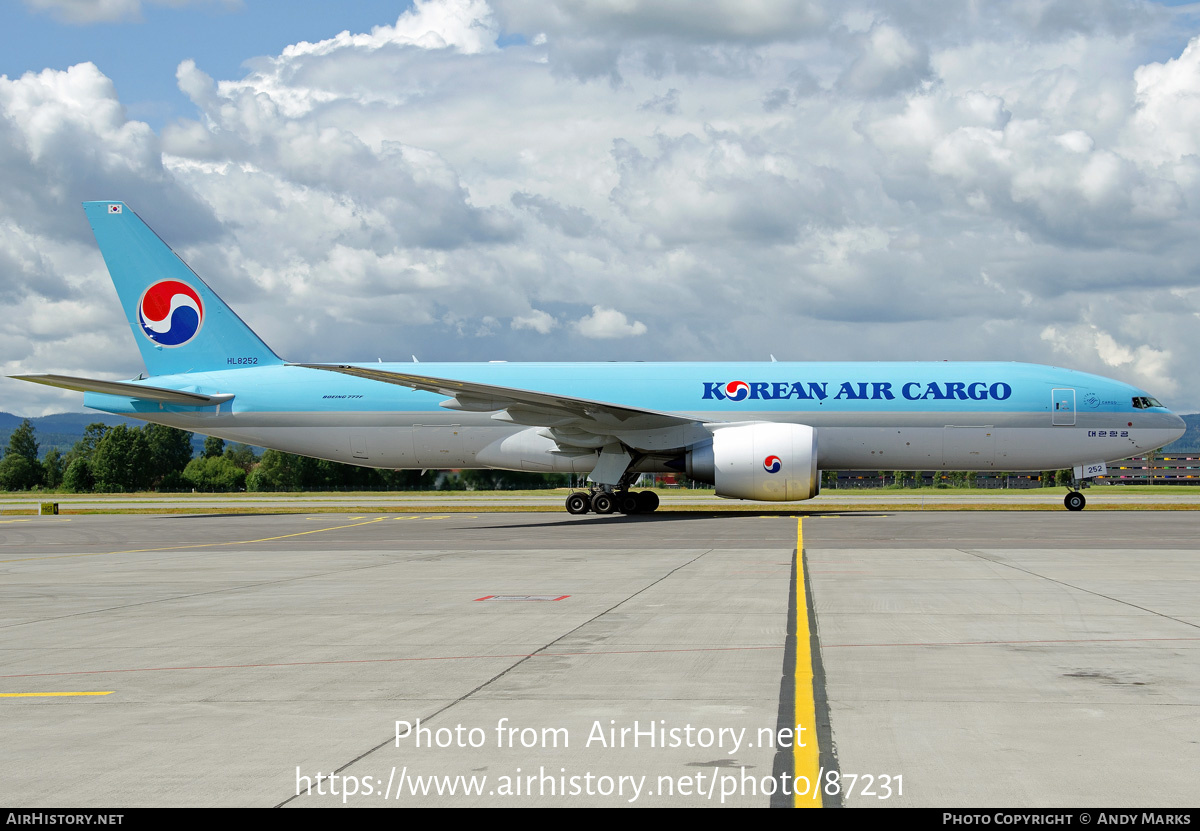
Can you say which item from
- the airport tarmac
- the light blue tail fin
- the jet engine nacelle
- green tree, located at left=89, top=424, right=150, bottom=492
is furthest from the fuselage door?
green tree, located at left=89, top=424, right=150, bottom=492

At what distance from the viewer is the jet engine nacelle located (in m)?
29.1

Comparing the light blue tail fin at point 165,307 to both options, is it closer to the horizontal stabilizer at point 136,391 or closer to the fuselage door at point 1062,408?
the horizontal stabilizer at point 136,391

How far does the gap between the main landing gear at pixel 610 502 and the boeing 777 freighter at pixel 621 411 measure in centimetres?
7

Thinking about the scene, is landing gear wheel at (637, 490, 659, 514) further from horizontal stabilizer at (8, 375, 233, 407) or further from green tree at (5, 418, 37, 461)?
green tree at (5, 418, 37, 461)

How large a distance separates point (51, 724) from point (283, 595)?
683cm

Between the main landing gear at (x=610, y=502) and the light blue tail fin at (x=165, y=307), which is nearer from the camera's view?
the main landing gear at (x=610, y=502)

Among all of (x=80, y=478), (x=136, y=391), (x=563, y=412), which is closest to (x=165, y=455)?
(x=80, y=478)

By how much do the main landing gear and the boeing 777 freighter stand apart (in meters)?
0.07

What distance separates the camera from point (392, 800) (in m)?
4.85

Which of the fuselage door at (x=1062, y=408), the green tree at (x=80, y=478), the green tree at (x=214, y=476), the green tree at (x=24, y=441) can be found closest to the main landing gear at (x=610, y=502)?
the fuselage door at (x=1062, y=408)

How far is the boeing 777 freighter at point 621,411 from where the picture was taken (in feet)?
98.5

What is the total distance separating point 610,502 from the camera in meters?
31.7

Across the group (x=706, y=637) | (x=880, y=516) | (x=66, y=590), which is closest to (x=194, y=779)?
(x=706, y=637)

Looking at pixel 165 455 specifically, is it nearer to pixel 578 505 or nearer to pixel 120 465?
pixel 120 465
